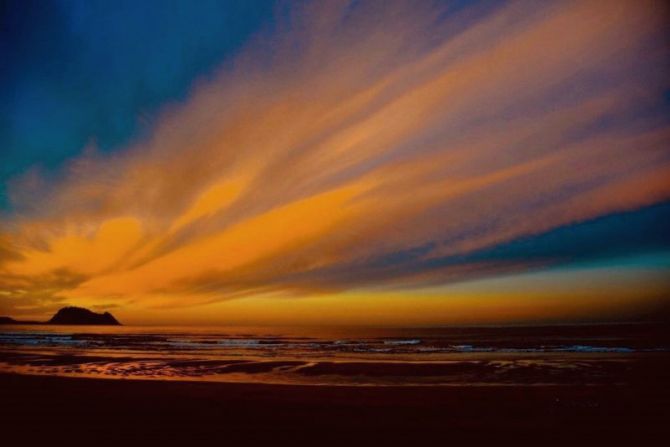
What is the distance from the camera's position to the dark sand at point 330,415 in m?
8.61

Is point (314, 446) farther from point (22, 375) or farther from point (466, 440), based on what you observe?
point (22, 375)

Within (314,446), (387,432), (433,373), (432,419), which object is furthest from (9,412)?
(433,373)

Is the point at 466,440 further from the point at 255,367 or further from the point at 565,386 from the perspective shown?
the point at 255,367

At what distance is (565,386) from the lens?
52.2 feet

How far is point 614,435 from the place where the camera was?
891 centimetres

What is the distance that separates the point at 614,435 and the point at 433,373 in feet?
38.8

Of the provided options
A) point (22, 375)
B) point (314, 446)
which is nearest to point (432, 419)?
point (314, 446)

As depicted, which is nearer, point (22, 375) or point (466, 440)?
point (466, 440)

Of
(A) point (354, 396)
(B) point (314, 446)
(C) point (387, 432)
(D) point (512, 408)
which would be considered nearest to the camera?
(B) point (314, 446)

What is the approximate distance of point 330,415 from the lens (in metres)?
10.9

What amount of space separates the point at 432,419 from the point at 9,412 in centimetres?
987

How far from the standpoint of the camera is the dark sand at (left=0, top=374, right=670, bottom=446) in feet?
28.2

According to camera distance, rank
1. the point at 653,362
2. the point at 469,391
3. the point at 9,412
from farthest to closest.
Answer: the point at 653,362 → the point at 469,391 → the point at 9,412

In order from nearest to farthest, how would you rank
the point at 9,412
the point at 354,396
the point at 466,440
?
the point at 466,440, the point at 9,412, the point at 354,396
